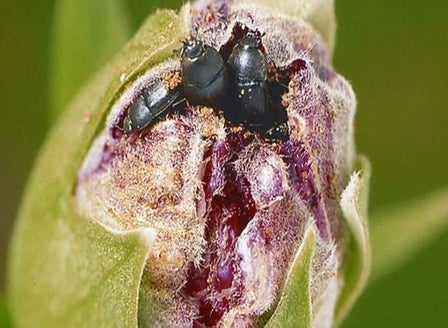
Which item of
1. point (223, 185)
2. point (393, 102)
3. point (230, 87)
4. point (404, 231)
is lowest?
point (223, 185)

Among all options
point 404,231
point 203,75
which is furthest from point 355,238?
point 404,231

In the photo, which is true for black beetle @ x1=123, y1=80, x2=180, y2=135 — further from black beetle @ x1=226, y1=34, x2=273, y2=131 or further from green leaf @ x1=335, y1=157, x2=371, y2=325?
green leaf @ x1=335, y1=157, x2=371, y2=325

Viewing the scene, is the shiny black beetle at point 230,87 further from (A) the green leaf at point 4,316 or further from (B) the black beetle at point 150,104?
(A) the green leaf at point 4,316

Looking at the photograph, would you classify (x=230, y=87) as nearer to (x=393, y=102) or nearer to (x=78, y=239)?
(x=78, y=239)

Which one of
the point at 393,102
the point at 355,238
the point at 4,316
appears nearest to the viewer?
the point at 355,238

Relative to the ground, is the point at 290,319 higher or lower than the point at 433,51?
lower

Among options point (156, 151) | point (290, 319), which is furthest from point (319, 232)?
point (156, 151)

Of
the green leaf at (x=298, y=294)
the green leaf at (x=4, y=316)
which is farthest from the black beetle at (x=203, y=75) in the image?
the green leaf at (x=4, y=316)

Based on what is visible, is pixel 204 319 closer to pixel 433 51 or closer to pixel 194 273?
pixel 194 273
